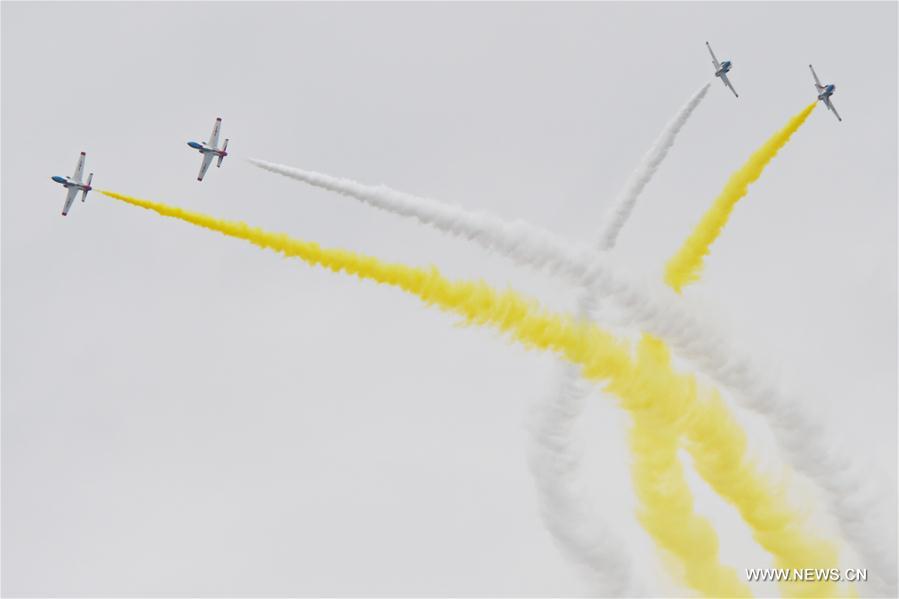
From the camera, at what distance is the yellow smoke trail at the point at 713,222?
206ft

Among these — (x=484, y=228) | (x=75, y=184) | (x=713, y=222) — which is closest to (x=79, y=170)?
(x=75, y=184)

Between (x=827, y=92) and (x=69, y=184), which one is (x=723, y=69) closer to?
(x=827, y=92)

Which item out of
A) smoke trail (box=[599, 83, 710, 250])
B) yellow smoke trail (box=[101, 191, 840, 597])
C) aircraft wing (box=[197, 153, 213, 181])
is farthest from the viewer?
aircraft wing (box=[197, 153, 213, 181])

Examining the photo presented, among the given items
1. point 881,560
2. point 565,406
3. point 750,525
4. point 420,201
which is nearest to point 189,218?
point 420,201

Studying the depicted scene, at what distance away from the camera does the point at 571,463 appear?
62.2m

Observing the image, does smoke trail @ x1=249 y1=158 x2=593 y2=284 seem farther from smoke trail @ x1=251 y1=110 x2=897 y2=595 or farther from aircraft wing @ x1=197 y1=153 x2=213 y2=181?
aircraft wing @ x1=197 y1=153 x2=213 y2=181

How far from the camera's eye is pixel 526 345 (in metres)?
56.4

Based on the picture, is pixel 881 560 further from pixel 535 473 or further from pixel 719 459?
pixel 535 473

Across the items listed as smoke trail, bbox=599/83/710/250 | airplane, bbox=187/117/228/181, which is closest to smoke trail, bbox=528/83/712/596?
smoke trail, bbox=599/83/710/250

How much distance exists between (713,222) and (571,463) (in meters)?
14.6

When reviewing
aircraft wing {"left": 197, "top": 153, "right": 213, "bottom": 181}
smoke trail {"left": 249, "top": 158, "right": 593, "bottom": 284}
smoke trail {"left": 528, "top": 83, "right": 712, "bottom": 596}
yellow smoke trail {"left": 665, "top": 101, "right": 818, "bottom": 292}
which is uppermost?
yellow smoke trail {"left": 665, "top": 101, "right": 818, "bottom": 292}

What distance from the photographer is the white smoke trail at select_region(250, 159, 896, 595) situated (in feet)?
186

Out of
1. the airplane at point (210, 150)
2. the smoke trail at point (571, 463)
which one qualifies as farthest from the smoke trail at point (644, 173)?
the airplane at point (210, 150)

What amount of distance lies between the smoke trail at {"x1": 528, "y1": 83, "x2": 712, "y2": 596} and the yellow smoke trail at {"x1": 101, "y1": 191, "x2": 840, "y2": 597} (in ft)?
11.9
